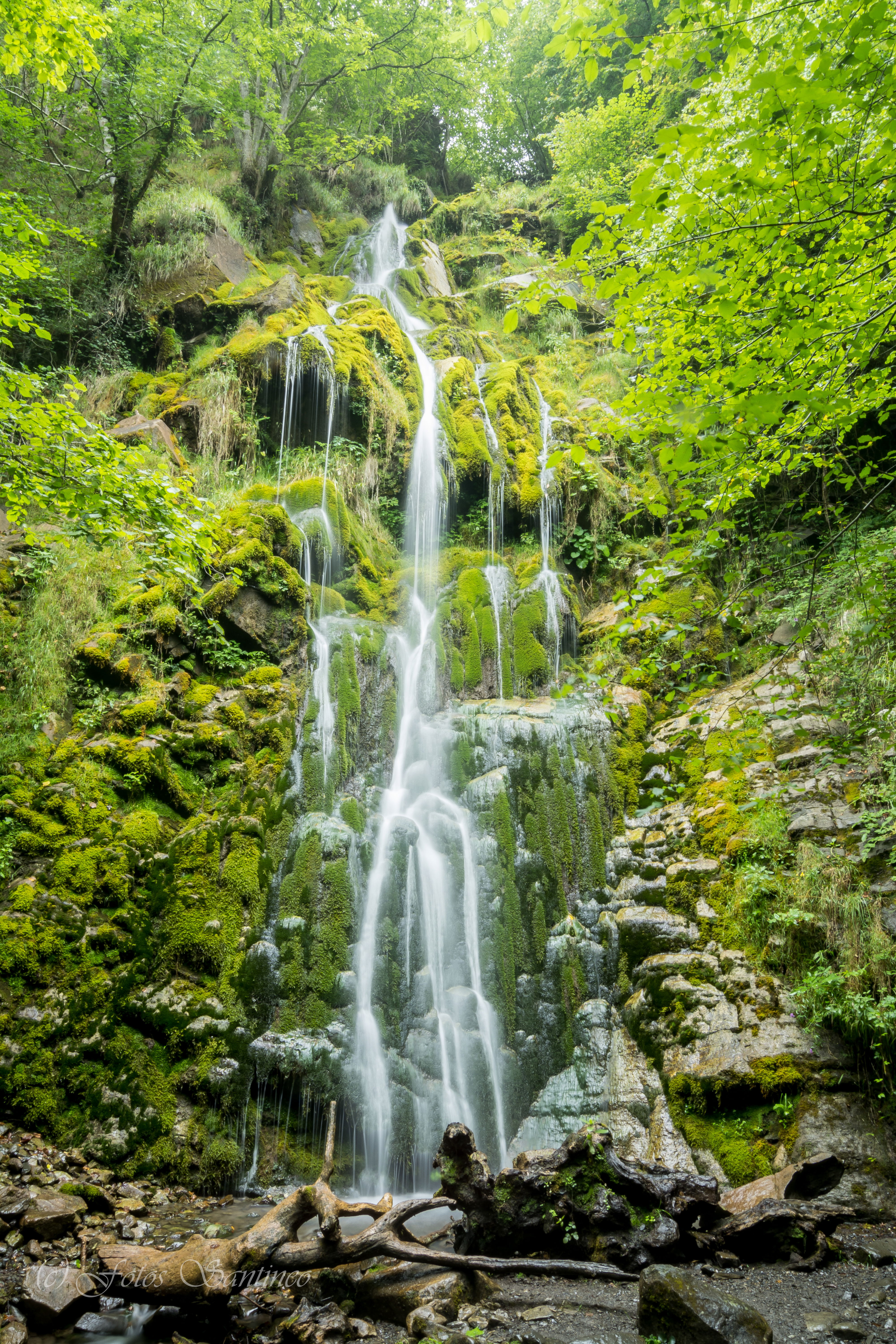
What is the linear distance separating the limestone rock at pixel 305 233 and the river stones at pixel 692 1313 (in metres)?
19.9

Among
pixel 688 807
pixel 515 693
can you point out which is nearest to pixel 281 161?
pixel 515 693

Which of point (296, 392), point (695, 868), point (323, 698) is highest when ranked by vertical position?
point (296, 392)

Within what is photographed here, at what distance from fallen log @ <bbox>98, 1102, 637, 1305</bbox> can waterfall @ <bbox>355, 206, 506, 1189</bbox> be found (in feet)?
6.61

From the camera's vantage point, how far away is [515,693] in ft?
30.7

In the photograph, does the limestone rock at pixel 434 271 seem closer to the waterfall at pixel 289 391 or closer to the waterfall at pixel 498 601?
the waterfall at pixel 289 391

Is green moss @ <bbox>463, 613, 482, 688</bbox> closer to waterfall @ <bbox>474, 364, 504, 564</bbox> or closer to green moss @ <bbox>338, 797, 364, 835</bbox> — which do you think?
waterfall @ <bbox>474, 364, 504, 564</bbox>

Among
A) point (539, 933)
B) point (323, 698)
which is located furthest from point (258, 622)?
point (539, 933)

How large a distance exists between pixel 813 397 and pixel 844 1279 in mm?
4344

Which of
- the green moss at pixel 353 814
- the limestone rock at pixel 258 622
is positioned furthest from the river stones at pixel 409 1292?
the limestone rock at pixel 258 622

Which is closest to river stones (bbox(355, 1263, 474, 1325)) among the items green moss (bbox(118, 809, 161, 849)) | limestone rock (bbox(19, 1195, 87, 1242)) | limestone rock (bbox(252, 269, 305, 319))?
limestone rock (bbox(19, 1195, 87, 1242))

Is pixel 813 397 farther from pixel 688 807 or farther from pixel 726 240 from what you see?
pixel 688 807

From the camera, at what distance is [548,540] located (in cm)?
1105

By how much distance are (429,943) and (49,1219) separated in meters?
3.60

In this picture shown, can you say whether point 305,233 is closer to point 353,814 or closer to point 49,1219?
point 353,814
